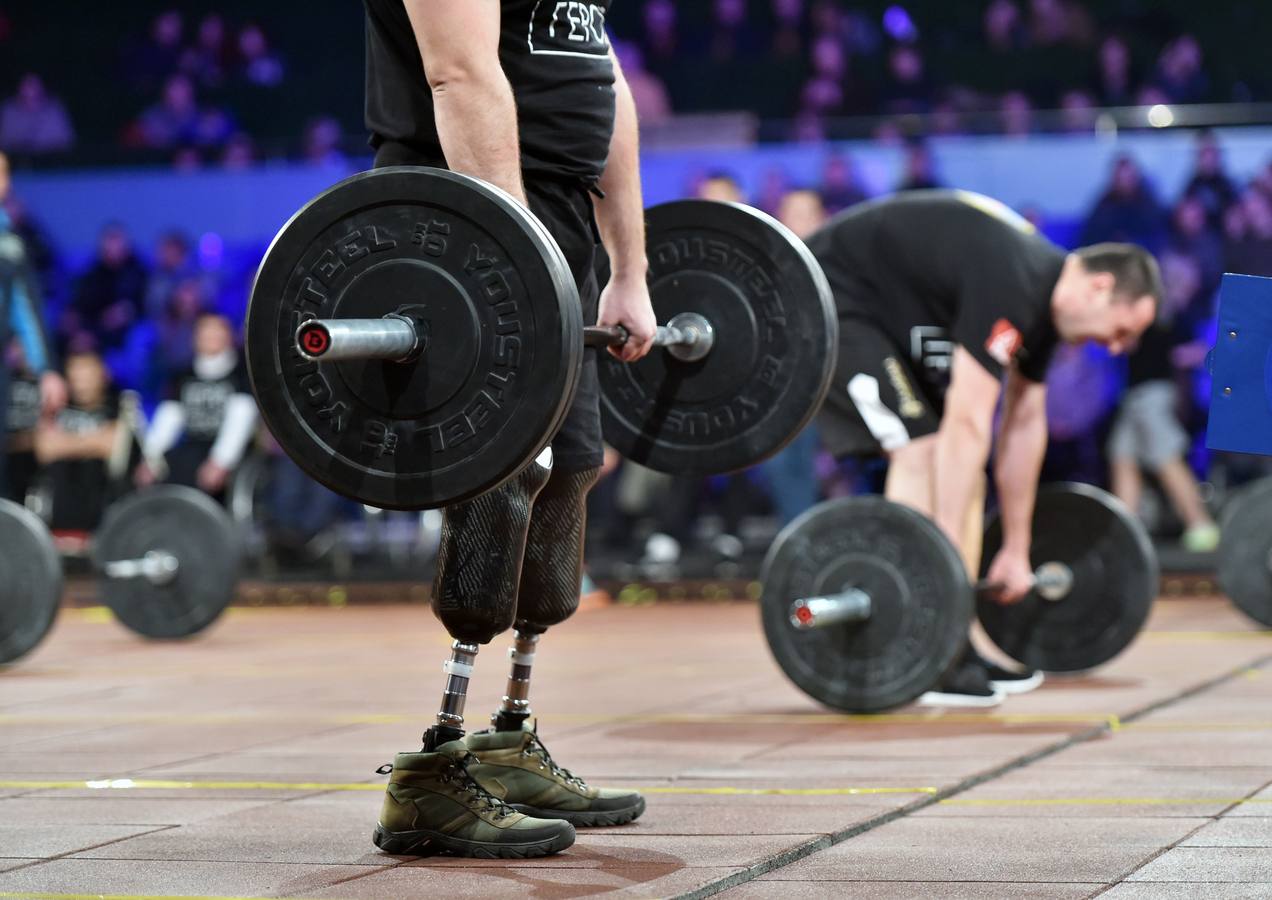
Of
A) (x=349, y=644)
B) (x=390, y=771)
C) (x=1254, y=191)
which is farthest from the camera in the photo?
(x=1254, y=191)

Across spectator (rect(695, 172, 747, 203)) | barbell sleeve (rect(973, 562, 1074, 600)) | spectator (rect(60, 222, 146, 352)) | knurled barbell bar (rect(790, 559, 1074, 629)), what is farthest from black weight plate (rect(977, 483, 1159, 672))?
spectator (rect(60, 222, 146, 352))

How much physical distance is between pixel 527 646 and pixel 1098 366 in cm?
673

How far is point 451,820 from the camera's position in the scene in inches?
111

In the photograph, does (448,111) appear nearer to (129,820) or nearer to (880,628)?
(129,820)

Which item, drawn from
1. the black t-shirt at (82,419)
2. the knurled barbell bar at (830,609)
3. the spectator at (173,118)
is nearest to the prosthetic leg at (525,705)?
the knurled barbell bar at (830,609)

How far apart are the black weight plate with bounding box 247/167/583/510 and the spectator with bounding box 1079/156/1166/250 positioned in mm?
7249

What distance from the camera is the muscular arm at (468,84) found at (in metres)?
2.65

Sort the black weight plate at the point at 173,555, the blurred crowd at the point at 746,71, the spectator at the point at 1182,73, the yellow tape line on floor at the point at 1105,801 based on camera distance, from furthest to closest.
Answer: the blurred crowd at the point at 746,71 → the spectator at the point at 1182,73 → the black weight plate at the point at 173,555 → the yellow tape line on floor at the point at 1105,801

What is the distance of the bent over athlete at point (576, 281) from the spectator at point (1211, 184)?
6.77 metres

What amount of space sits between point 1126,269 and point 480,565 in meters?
2.53

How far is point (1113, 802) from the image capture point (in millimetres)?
3250

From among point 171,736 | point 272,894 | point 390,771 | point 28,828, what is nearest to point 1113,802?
point 390,771

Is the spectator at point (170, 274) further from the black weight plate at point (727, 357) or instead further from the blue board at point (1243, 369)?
the blue board at point (1243, 369)

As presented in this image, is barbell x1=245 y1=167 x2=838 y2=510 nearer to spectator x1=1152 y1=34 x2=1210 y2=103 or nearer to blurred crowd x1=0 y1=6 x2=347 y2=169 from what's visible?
spectator x1=1152 y1=34 x2=1210 y2=103
